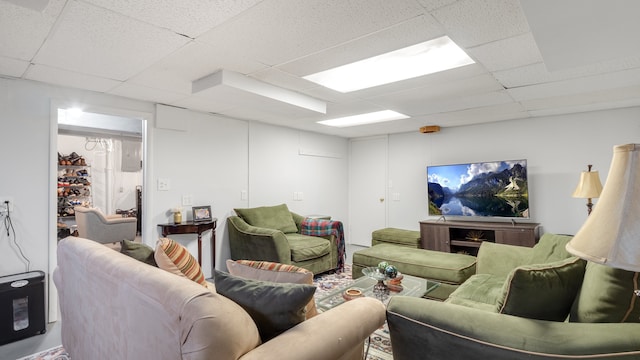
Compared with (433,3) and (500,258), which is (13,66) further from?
(500,258)

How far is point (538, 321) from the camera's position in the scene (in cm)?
121

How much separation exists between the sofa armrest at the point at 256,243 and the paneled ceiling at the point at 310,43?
1439 mm

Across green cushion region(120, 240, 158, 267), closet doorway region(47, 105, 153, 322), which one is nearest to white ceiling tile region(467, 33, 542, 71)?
green cushion region(120, 240, 158, 267)

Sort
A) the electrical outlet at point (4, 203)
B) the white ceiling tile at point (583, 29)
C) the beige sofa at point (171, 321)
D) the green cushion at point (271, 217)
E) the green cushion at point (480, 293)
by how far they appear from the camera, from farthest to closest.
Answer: the green cushion at point (271, 217) → the electrical outlet at point (4, 203) → the green cushion at point (480, 293) → the white ceiling tile at point (583, 29) → the beige sofa at point (171, 321)

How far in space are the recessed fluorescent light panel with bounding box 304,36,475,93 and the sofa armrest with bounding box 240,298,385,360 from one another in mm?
1739

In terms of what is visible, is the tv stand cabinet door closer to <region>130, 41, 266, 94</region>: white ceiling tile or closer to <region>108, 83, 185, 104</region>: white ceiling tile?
<region>130, 41, 266, 94</region>: white ceiling tile

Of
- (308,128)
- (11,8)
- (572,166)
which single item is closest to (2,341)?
(11,8)

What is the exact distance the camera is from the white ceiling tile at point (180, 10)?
1.56m

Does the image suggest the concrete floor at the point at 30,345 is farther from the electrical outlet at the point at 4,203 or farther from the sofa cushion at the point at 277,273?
the sofa cushion at the point at 277,273

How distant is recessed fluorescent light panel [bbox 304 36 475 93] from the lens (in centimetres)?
229

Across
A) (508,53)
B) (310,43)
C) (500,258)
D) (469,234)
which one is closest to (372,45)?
(310,43)

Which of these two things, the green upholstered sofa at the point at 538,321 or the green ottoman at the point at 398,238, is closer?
the green upholstered sofa at the point at 538,321

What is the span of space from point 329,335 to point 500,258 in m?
2.20

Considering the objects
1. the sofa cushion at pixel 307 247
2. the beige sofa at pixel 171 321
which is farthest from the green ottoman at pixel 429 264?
the beige sofa at pixel 171 321
